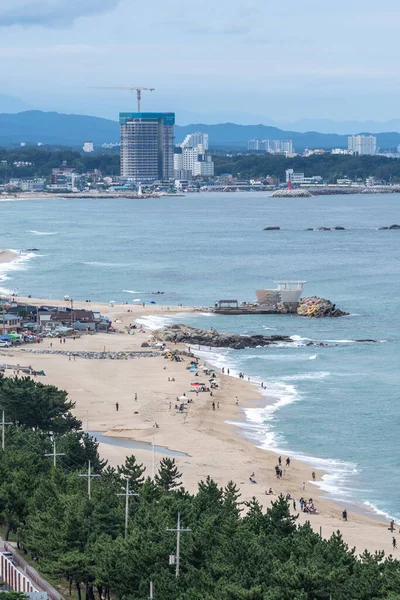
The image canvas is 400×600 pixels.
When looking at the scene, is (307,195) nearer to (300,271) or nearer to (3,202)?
(3,202)

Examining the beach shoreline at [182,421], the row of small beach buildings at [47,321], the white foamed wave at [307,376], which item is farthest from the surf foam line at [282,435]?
the row of small beach buildings at [47,321]

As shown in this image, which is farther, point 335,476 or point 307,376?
point 307,376

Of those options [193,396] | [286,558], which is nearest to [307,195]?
[193,396]

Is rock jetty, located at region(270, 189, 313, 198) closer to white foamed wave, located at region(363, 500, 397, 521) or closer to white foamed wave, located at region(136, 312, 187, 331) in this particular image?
white foamed wave, located at region(136, 312, 187, 331)

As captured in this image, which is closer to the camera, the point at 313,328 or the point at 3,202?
the point at 313,328

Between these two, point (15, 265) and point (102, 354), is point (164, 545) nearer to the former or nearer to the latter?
point (102, 354)

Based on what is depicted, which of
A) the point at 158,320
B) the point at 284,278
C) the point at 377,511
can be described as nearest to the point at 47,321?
the point at 158,320
